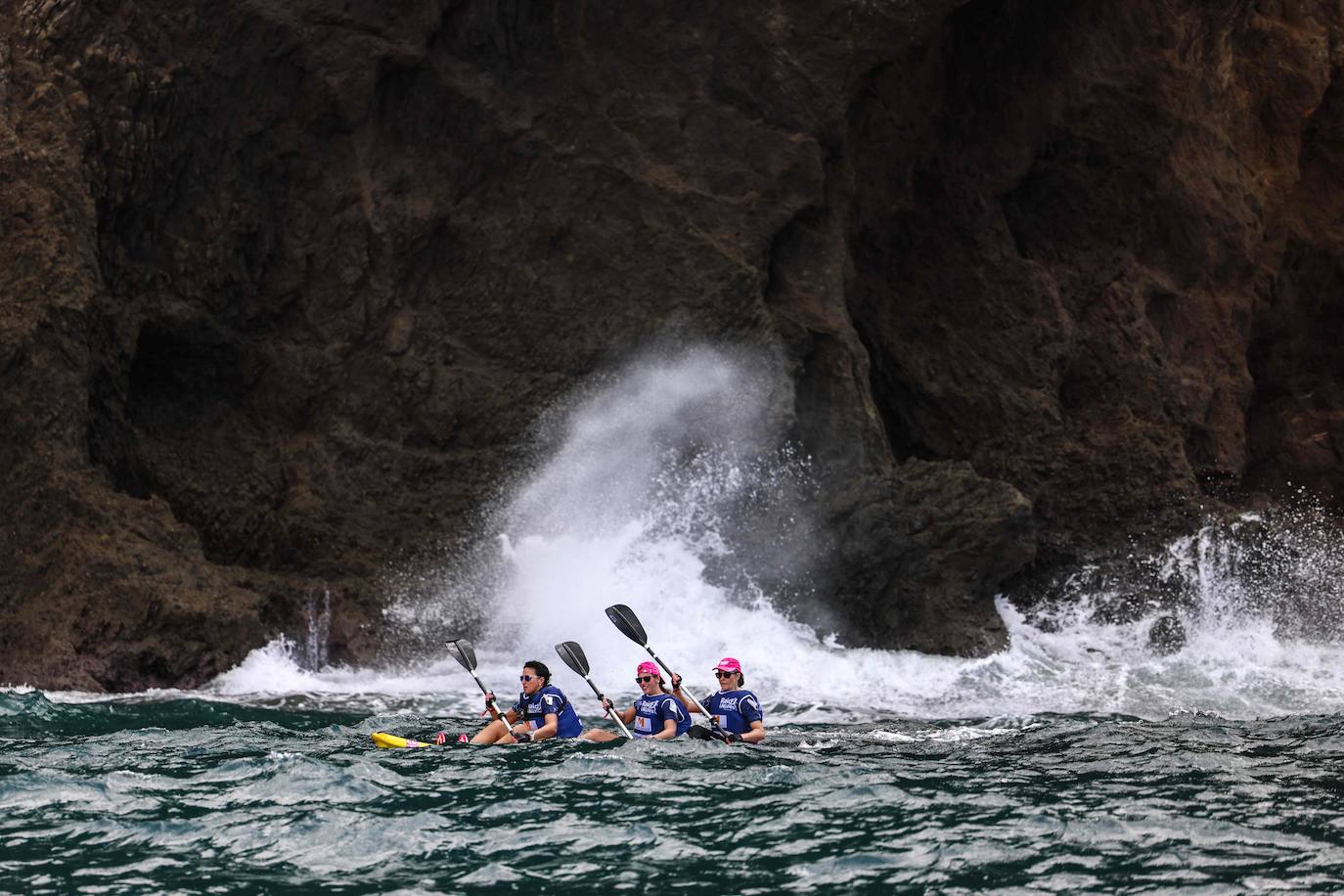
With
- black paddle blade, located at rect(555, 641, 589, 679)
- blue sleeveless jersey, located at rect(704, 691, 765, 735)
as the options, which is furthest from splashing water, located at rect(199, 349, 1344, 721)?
blue sleeveless jersey, located at rect(704, 691, 765, 735)

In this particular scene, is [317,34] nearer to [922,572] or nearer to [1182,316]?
[922,572]

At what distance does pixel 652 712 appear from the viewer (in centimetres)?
1341

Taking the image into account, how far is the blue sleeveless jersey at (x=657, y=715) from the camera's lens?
43.8 feet

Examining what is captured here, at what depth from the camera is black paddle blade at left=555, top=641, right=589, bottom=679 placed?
14859 mm

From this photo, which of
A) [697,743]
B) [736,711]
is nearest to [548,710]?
[697,743]

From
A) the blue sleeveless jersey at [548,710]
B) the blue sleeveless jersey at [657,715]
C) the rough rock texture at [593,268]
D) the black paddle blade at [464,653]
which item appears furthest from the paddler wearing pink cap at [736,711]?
the rough rock texture at [593,268]

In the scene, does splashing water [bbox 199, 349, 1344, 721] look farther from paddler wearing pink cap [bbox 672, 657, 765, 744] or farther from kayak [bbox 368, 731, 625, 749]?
kayak [bbox 368, 731, 625, 749]

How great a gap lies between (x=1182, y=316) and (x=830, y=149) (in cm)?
557

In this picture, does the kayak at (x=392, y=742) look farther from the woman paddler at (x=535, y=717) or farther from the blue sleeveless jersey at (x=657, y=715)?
the blue sleeveless jersey at (x=657, y=715)

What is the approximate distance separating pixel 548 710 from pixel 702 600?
14.6 feet

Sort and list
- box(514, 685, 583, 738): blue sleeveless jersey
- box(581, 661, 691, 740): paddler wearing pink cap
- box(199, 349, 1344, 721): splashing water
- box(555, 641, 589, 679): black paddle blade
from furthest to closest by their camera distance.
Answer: box(199, 349, 1344, 721): splashing water < box(555, 641, 589, 679): black paddle blade < box(514, 685, 583, 738): blue sleeveless jersey < box(581, 661, 691, 740): paddler wearing pink cap

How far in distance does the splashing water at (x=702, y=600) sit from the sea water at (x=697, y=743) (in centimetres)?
3

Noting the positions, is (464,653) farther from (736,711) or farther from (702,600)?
(702,600)

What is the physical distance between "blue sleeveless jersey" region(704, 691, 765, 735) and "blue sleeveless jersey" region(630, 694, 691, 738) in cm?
30
